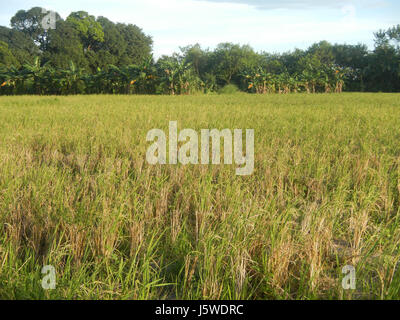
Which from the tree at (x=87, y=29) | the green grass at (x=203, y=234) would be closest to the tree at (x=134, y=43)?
the tree at (x=87, y=29)

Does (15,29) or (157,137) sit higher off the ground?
(15,29)

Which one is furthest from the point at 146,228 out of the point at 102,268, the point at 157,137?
the point at 157,137

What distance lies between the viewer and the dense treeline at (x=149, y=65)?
63.0ft

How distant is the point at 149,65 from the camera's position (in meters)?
19.4

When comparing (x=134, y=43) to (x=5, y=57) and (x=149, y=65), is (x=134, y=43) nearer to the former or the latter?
(x=5, y=57)

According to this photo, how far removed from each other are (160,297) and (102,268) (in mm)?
341

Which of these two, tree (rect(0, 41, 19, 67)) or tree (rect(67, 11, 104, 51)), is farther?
tree (rect(67, 11, 104, 51))

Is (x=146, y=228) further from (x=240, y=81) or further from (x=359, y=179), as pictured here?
(x=240, y=81)

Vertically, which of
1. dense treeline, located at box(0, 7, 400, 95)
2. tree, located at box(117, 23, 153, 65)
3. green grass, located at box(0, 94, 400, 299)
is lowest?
green grass, located at box(0, 94, 400, 299)

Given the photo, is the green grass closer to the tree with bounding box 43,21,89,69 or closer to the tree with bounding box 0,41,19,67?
the tree with bounding box 0,41,19,67

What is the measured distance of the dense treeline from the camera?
19203 mm

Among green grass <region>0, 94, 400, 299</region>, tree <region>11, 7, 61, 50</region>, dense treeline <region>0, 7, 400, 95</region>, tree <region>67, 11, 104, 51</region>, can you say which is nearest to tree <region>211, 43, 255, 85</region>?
dense treeline <region>0, 7, 400, 95</region>

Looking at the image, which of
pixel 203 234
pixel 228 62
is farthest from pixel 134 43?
pixel 203 234

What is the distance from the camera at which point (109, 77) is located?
64.2ft
